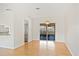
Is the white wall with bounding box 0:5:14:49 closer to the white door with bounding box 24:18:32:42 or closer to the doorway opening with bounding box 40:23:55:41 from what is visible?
the white door with bounding box 24:18:32:42

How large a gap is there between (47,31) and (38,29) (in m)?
0.18

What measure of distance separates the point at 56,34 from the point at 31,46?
520mm

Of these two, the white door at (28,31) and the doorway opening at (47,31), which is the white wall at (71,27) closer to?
the doorway opening at (47,31)

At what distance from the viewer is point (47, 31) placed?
2.29 meters

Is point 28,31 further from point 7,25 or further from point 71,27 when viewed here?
point 71,27

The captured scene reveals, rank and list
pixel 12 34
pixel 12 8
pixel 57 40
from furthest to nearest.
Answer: pixel 57 40 < pixel 12 34 < pixel 12 8

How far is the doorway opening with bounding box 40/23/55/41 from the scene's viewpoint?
229cm

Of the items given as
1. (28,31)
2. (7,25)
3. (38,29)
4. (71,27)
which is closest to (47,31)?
(38,29)

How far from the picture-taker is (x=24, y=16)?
7.29ft

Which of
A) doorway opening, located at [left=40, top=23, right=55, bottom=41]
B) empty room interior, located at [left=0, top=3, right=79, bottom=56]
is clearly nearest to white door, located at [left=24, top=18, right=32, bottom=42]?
empty room interior, located at [left=0, top=3, right=79, bottom=56]

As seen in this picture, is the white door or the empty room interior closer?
the empty room interior

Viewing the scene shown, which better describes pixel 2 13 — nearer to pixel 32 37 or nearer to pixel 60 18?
pixel 32 37

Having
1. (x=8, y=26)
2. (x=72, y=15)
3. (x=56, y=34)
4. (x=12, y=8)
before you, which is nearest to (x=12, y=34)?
(x=8, y=26)

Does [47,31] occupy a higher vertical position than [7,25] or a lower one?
Answer: lower
